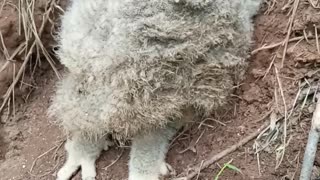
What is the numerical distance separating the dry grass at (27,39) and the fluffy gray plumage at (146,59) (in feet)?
1.16

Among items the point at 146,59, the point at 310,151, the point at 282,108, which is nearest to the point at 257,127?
the point at 282,108

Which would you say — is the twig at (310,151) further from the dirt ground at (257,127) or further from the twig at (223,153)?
the twig at (223,153)

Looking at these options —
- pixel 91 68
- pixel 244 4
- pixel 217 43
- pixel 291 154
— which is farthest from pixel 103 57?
pixel 291 154

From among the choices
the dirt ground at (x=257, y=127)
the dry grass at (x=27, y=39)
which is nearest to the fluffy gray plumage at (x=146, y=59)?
the dirt ground at (x=257, y=127)

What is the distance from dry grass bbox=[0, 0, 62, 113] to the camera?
2.77 metres

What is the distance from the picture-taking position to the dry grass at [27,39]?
2773 mm

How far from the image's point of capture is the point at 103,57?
231cm

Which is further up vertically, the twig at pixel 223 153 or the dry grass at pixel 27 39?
the dry grass at pixel 27 39

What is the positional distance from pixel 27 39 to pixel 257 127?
101 cm

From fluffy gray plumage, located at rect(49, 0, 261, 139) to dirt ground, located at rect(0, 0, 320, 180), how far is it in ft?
0.34

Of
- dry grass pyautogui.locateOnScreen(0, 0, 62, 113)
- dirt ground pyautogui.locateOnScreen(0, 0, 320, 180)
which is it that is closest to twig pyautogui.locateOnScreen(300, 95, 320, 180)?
dirt ground pyautogui.locateOnScreen(0, 0, 320, 180)

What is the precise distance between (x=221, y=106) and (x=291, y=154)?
0.31 metres

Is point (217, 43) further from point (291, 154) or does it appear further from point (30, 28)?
point (30, 28)

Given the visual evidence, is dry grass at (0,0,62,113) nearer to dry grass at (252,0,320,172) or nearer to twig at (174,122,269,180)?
twig at (174,122,269,180)
